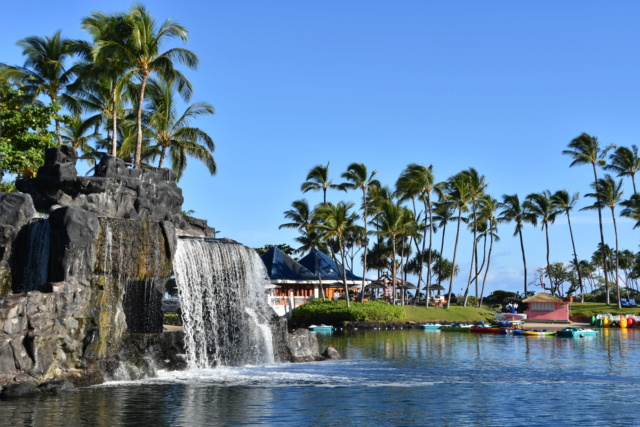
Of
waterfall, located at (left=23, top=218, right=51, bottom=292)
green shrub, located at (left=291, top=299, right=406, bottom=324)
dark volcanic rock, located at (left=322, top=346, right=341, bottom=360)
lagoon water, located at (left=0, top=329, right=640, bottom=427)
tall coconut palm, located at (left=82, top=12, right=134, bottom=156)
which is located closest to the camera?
lagoon water, located at (left=0, top=329, right=640, bottom=427)

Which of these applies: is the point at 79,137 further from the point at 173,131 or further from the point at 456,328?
the point at 456,328

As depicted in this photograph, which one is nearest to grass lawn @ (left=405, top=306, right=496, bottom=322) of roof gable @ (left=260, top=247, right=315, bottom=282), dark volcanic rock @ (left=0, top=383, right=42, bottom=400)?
roof gable @ (left=260, top=247, right=315, bottom=282)

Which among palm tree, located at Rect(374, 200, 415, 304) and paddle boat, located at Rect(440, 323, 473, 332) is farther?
palm tree, located at Rect(374, 200, 415, 304)

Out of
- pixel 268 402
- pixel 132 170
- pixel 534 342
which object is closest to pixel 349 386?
pixel 268 402

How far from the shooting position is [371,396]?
21.4m

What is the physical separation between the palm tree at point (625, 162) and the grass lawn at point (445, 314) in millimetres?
22939

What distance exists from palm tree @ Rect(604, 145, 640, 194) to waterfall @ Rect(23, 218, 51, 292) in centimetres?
7028

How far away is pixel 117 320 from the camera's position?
25.9 meters

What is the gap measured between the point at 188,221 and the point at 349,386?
17.3m

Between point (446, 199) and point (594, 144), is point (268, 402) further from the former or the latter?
point (594, 144)

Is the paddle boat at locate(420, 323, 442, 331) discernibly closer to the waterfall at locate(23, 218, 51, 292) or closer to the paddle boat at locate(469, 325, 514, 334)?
the paddle boat at locate(469, 325, 514, 334)


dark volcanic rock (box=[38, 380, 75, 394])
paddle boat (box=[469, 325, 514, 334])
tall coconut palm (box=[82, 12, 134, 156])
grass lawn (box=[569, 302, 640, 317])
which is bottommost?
dark volcanic rock (box=[38, 380, 75, 394])

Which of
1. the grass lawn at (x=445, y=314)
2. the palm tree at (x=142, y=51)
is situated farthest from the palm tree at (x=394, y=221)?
the palm tree at (x=142, y=51)

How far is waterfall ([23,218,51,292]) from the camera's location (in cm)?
2589
